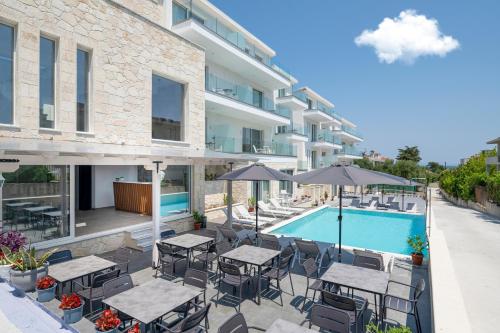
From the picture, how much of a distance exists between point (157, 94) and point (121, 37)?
2.71 m

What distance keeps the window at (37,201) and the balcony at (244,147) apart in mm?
8719

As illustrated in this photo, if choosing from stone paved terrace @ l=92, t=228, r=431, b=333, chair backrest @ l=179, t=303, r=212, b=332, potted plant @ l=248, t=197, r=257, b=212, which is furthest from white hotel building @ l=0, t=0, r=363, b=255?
chair backrest @ l=179, t=303, r=212, b=332

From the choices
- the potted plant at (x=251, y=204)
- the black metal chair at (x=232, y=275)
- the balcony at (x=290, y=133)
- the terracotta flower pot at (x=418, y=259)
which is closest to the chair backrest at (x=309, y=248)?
the black metal chair at (x=232, y=275)

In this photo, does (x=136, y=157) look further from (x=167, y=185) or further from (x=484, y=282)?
(x=484, y=282)

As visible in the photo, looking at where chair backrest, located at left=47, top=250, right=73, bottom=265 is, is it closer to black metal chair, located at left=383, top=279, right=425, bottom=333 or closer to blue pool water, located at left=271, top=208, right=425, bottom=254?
black metal chair, located at left=383, top=279, right=425, bottom=333

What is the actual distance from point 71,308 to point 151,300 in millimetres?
1773

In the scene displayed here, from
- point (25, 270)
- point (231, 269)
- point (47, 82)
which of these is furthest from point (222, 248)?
point (47, 82)

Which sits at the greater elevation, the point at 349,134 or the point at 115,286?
the point at 349,134

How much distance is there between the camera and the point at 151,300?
4762 mm

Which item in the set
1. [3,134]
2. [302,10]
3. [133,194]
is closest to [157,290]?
[3,134]

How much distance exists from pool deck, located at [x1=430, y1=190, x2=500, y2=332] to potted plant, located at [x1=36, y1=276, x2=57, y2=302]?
24.4 ft

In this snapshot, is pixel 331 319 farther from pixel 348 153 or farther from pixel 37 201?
pixel 348 153

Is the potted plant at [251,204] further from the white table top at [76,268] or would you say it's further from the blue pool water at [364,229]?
the white table top at [76,268]

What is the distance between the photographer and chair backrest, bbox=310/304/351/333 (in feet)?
13.8
